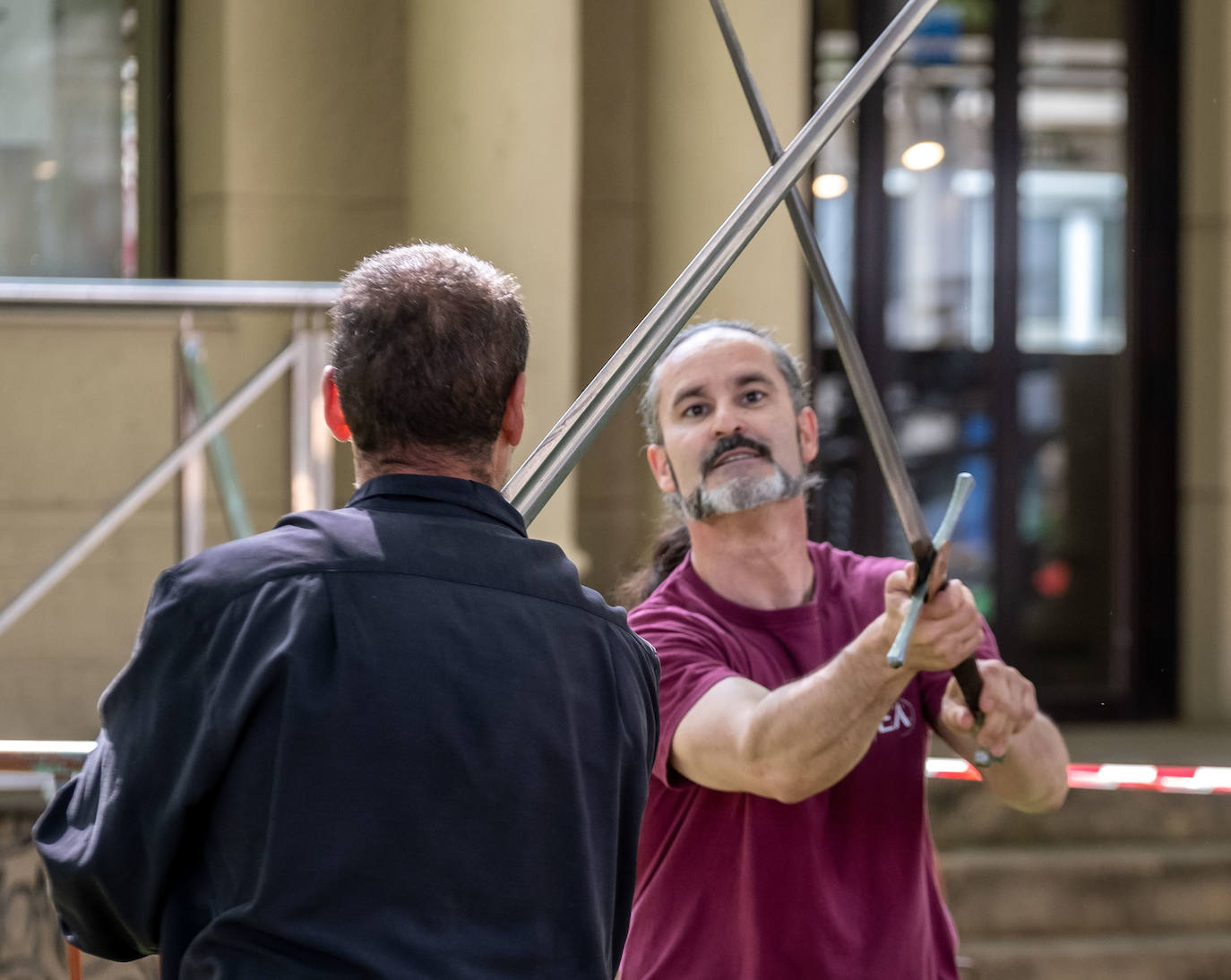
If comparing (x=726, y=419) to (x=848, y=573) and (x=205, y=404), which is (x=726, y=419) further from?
(x=205, y=404)

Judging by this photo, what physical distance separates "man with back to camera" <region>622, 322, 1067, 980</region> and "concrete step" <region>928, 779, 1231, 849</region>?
244cm

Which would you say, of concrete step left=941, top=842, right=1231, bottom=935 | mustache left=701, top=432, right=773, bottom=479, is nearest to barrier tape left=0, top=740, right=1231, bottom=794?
concrete step left=941, top=842, right=1231, bottom=935

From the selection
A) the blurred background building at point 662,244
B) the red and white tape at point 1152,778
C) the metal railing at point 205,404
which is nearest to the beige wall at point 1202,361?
the blurred background building at point 662,244

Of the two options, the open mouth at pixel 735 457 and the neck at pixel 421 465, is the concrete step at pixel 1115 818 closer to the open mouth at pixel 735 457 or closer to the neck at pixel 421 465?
the open mouth at pixel 735 457

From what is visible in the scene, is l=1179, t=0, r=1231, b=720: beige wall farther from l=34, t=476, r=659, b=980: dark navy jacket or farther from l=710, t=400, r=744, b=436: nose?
A: l=34, t=476, r=659, b=980: dark navy jacket

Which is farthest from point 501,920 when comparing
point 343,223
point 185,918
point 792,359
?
point 343,223

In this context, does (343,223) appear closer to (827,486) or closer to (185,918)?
(827,486)

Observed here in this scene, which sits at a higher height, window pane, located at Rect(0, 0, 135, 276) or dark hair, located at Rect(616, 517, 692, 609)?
window pane, located at Rect(0, 0, 135, 276)

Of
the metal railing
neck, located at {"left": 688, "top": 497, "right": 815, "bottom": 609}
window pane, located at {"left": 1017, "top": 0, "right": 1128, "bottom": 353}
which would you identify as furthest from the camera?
window pane, located at {"left": 1017, "top": 0, "right": 1128, "bottom": 353}

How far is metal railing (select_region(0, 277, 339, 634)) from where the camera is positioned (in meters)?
3.70

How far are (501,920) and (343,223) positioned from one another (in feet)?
13.9

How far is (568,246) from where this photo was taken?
15.7ft

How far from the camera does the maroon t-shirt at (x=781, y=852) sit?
2.02 m

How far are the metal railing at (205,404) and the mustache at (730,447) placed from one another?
5.62 feet
